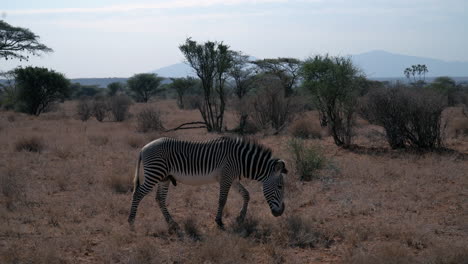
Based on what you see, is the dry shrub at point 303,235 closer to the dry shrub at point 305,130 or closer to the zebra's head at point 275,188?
Result: the zebra's head at point 275,188

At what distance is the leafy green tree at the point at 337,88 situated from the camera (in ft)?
50.8

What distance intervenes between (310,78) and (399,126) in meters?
4.12

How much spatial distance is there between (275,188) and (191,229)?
4.93 feet

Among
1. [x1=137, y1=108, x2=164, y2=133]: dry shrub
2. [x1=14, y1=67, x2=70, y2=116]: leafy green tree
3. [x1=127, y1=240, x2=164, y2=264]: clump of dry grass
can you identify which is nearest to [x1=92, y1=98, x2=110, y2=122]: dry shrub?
[x1=14, y1=67, x2=70, y2=116]: leafy green tree

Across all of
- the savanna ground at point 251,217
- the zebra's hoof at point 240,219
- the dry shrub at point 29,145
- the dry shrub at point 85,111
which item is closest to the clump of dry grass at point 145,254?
the savanna ground at point 251,217

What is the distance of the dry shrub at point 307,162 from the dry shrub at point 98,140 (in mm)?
8192

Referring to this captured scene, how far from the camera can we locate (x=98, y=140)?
16000 millimetres

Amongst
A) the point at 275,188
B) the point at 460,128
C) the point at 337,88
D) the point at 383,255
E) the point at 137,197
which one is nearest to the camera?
the point at 383,255

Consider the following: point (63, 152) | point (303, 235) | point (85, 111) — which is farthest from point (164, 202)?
point (85, 111)

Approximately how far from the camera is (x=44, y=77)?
99.6ft

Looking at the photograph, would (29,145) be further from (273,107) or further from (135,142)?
(273,107)

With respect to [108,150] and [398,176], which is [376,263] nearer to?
[398,176]

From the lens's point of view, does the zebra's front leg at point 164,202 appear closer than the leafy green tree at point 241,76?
Yes

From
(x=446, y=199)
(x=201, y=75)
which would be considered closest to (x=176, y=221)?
(x=446, y=199)
